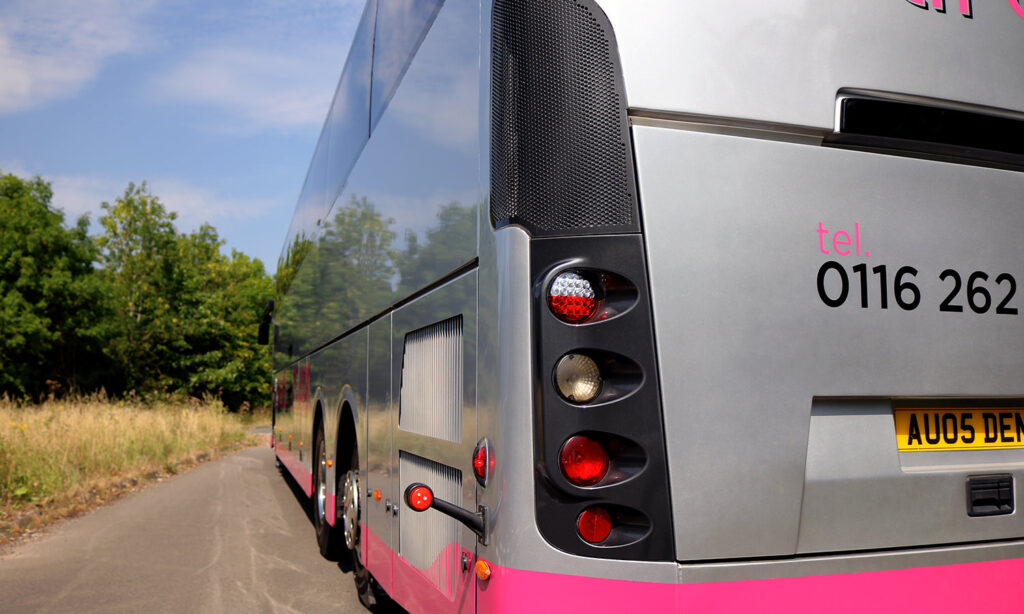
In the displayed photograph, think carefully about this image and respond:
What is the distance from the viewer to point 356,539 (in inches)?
231

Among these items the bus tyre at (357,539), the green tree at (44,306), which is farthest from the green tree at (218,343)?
the bus tyre at (357,539)

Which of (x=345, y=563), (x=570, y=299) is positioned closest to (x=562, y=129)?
(x=570, y=299)

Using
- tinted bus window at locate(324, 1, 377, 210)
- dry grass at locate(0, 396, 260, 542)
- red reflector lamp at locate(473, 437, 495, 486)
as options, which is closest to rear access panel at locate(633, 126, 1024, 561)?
red reflector lamp at locate(473, 437, 495, 486)

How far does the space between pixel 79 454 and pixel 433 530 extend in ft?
37.1

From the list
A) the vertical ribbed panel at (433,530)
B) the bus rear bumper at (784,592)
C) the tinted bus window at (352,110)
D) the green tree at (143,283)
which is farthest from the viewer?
the green tree at (143,283)

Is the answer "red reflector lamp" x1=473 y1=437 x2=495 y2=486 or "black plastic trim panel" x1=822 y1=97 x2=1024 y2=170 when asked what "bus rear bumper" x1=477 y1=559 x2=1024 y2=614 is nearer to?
"red reflector lamp" x1=473 y1=437 x2=495 y2=486

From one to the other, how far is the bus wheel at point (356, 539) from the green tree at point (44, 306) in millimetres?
38929

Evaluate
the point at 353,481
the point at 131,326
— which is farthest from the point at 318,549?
the point at 131,326

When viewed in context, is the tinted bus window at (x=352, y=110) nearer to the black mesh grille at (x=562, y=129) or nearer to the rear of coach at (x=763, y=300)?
the black mesh grille at (x=562, y=129)

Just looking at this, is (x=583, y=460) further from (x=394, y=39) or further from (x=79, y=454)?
(x=79, y=454)

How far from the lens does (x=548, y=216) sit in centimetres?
255

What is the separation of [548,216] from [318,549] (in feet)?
21.2

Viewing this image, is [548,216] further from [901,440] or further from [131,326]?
[131,326]

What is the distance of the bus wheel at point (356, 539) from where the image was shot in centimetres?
580
